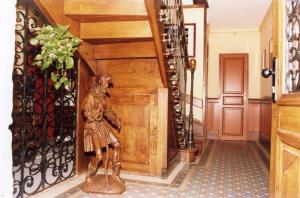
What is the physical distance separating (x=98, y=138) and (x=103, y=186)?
1.54 feet

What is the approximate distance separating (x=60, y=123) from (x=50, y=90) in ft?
1.24

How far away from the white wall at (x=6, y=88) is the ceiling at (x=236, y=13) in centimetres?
534

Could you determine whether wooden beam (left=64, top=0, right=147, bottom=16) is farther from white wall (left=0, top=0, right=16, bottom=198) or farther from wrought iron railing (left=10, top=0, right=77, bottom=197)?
white wall (left=0, top=0, right=16, bottom=198)

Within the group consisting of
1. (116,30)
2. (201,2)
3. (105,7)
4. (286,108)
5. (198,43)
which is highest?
(201,2)

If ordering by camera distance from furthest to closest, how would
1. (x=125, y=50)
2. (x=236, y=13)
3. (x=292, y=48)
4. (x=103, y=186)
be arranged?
1. (x=236, y=13)
2. (x=125, y=50)
3. (x=103, y=186)
4. (x=292, y=48)

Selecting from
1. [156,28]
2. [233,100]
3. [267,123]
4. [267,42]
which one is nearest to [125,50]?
[156,28]

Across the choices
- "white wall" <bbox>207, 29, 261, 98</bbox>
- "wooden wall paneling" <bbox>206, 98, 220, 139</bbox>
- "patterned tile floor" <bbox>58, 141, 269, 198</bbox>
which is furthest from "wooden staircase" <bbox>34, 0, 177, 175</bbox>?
"white wall" <bbox>207, 29, 261, 98</bbox>

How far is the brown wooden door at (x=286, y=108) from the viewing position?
4.73 feet

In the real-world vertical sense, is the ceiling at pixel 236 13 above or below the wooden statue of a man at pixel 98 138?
above

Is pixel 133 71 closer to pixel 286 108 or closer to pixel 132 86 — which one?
pixel 132 86

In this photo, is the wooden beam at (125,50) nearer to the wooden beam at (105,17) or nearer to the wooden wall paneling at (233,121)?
the wooden beam at (105,17)

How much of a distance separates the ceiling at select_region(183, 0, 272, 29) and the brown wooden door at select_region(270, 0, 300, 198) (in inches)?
181

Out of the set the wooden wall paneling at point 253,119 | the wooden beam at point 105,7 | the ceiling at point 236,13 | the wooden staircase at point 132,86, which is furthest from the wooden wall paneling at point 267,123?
the wooden beam at point 105,7

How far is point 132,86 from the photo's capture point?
3531mm
